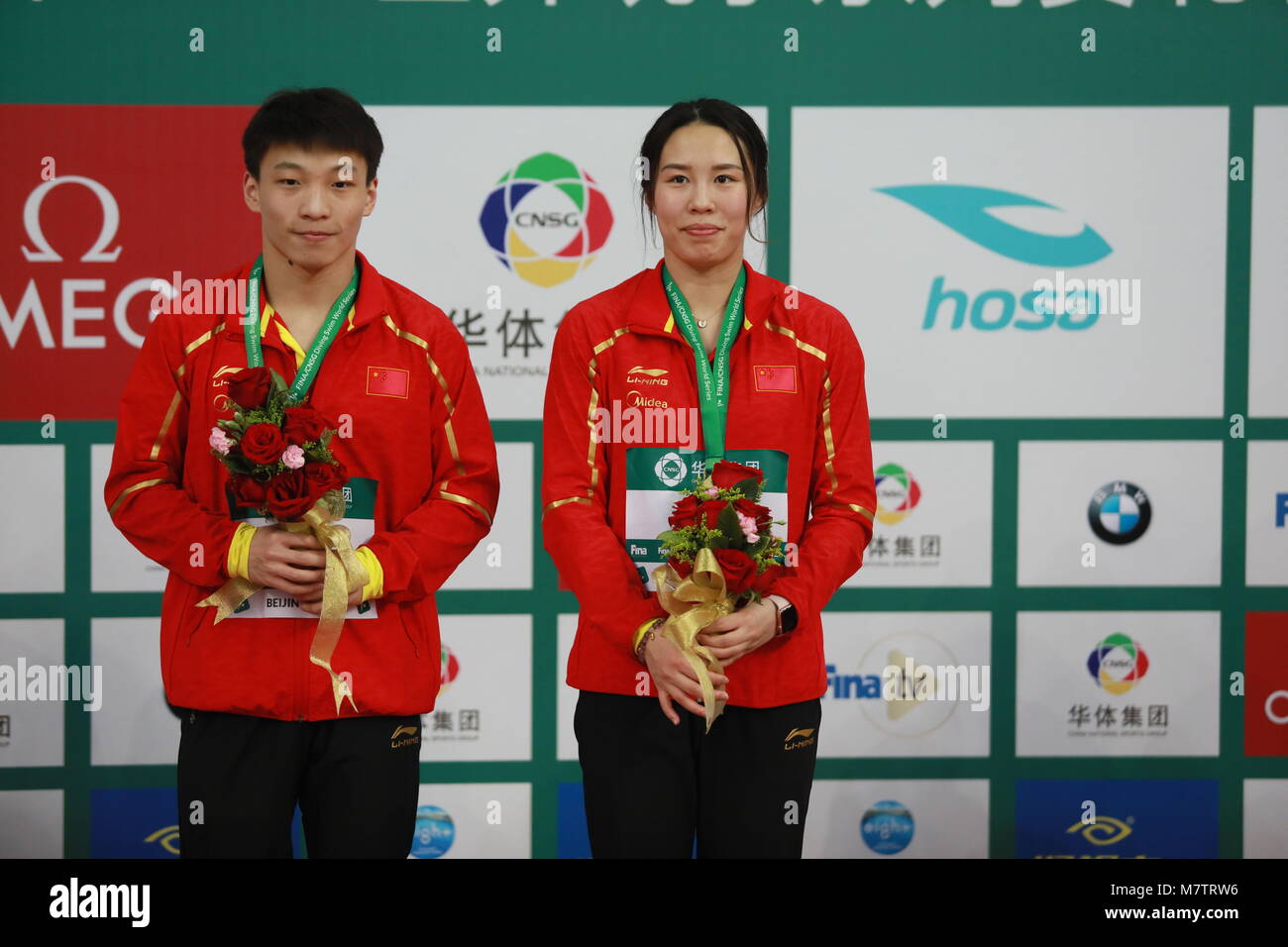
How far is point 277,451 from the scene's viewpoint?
2.22 meters

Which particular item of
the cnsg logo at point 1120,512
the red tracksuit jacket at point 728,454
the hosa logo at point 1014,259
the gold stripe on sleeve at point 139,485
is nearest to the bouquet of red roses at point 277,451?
the gold stripe on sleeve at point 139,485

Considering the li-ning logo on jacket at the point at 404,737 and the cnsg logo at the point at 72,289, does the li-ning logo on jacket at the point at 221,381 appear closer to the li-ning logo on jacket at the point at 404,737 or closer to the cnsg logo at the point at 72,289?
the li-ning logo on jacket at the point at 404,737

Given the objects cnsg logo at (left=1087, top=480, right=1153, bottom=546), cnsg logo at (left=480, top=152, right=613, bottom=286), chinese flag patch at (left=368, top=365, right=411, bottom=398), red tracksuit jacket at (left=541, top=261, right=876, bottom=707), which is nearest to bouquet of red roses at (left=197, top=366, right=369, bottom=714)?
chinese flag patch at (left=368, top=365, right=411, bottom=398)

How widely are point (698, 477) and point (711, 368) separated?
0.22 m

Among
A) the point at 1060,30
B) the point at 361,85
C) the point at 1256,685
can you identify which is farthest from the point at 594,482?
the point at 1256,685

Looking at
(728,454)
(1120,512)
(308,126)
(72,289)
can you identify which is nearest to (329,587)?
(728,454)

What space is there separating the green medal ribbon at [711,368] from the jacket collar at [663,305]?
0.02 m

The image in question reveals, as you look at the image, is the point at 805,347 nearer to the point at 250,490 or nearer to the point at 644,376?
the point at 644,376

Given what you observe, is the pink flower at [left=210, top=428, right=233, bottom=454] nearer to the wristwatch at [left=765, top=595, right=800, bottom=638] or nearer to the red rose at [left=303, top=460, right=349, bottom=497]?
the red rose at [left=303, top=460, right=349, bottom=497]

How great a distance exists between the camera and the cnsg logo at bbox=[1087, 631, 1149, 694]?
12.4 ft

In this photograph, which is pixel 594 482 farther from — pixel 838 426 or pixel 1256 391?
pixel 1256 391

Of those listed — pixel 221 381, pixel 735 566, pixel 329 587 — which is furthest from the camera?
pixel 221 381

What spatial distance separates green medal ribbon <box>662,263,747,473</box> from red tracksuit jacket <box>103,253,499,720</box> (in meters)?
0.48

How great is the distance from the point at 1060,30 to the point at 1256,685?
6.84ft
